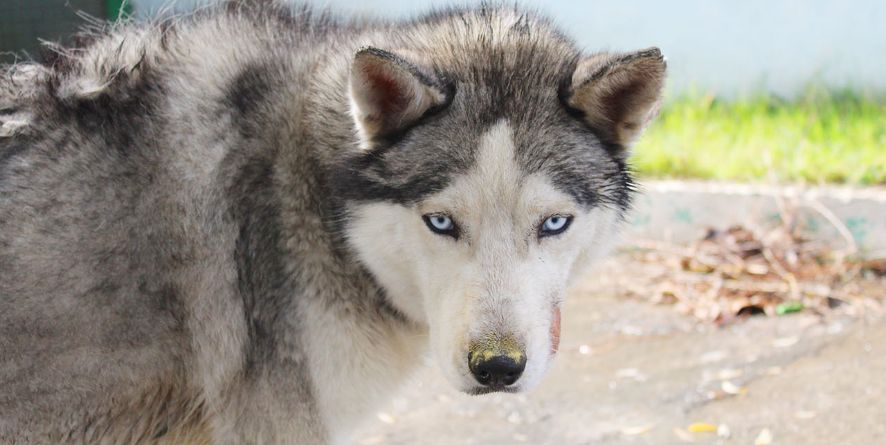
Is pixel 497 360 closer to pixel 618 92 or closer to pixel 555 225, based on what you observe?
pixel 555 225

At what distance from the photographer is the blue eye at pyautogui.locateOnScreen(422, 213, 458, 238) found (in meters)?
2.86

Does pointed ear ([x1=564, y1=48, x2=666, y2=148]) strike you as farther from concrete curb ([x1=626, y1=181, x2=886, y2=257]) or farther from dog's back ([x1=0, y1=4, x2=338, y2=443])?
concrete curb ([x1=626, y1=181, x2=886, y2=257])

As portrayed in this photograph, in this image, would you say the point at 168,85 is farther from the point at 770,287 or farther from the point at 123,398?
the point at 770,287

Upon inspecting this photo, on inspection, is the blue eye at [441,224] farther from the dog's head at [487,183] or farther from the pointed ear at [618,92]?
the pointed ear at [618,92]

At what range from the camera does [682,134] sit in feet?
24.5

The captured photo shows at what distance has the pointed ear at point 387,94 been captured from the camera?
9.06 ft

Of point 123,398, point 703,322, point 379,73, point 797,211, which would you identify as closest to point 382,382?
point 123,398

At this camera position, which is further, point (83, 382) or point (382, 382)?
point (382, 382)

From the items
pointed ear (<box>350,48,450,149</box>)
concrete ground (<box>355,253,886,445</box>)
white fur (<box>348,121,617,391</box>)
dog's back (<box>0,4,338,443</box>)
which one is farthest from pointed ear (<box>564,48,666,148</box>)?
concrete ground (<box>355,253,886,445</box>)

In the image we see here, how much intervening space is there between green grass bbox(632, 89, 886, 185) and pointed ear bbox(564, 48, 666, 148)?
3355mm

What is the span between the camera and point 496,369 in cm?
273

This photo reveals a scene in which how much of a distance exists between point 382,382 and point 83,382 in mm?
876

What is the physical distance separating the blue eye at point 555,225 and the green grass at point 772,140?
11.7ft

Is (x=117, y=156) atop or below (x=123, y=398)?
atop
